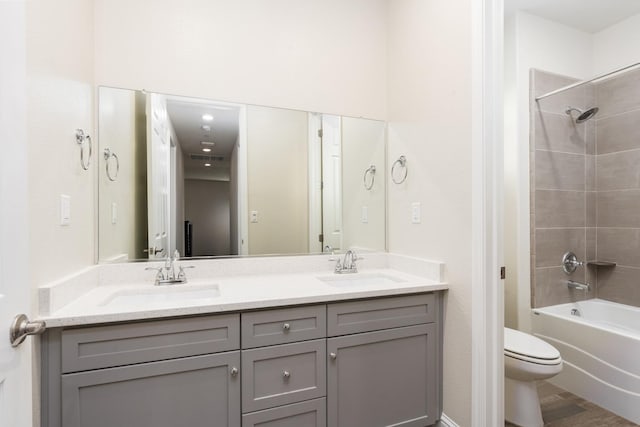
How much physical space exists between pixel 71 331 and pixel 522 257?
2.82m

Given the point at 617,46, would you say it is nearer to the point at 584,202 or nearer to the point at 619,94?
the point at 619,94

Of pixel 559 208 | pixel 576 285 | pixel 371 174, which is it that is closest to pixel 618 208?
pixel 559 208

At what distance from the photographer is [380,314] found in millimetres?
1564

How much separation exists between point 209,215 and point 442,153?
140 centimetres

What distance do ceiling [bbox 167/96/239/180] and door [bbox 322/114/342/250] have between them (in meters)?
0.61

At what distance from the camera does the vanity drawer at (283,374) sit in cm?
132

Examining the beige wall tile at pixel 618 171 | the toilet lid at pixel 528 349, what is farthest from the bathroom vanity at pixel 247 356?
the beige wall tile at pixel 618 171

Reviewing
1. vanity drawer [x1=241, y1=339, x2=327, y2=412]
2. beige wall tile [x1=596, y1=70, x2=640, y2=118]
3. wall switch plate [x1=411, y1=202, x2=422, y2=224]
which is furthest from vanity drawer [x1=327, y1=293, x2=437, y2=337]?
beige wall tile [x1=596, y1=70, x2=640, y2=118]

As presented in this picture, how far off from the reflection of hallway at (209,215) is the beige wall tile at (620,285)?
309 centimetres

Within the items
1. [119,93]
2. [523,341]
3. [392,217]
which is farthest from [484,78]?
[119,93]

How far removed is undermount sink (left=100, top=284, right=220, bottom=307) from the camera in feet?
4.92

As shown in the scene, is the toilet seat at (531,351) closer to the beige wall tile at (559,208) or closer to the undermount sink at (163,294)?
the beige wall tile at (559,208)

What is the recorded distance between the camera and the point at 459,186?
5.15ft

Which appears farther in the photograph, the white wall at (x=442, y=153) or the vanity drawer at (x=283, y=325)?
the white wall at (x=442, y=153)
